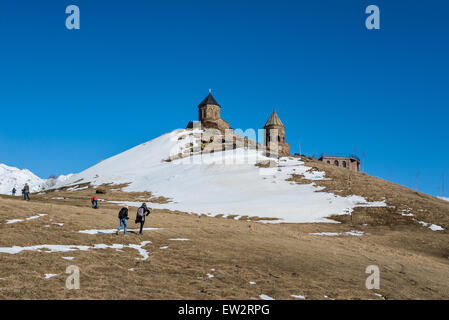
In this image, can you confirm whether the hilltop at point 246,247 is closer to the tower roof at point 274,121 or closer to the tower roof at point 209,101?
the tower roof at point 274,121

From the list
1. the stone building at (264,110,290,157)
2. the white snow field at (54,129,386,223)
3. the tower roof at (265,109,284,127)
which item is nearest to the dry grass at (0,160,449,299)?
the white snow field at (54,129,386,223)

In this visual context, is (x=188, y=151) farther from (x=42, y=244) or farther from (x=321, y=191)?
(x=42, y=244)

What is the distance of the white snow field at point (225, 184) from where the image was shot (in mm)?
54688

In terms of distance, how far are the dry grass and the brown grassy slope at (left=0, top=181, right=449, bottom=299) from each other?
0.15 feet

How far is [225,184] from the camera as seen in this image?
248ft

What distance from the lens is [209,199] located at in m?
65.3

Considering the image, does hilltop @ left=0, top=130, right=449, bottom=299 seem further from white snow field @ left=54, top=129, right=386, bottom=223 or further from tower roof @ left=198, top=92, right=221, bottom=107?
tower roof @ left=198, top=92, right=221, bottom=107

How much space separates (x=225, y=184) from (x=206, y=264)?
5549cm

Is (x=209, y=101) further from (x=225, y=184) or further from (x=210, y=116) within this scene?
(x=225, y=184)

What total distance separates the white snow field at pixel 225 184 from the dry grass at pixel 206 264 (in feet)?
53.3

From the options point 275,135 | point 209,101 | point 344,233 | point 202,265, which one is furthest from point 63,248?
point 209,101
